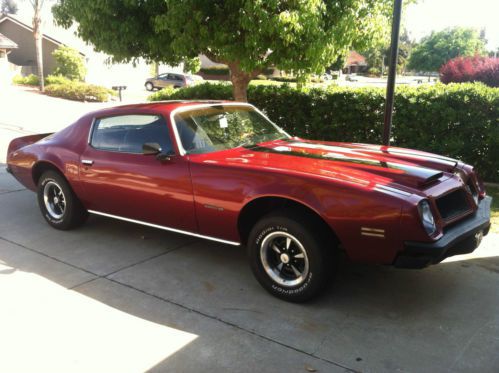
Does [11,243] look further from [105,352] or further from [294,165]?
[294,165]

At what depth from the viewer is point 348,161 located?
4.13 meters

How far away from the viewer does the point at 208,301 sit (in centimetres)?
388

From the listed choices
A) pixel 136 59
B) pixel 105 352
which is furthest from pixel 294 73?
pixel 105 352

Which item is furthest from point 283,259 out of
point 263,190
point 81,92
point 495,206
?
point 81,92

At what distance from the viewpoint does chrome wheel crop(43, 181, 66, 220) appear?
18.4ft

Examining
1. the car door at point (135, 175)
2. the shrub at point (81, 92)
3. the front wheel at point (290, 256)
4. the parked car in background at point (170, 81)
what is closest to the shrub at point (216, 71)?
the parked car in background at point (170, 81)

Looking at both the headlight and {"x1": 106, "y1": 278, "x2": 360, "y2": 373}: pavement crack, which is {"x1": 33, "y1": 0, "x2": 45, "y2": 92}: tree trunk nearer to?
{"x1": 106, "y1": 278, "x2": 360, "y2": 373}: pavement crack

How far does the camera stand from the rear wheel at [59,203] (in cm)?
542

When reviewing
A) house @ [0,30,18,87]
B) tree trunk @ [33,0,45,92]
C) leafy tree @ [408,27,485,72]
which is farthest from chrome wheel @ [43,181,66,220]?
leafy tree @ [408,27,485,72]

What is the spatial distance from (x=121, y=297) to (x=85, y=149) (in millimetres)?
1950

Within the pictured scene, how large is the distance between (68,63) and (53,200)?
30579mm

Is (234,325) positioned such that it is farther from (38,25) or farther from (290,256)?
(38,25)

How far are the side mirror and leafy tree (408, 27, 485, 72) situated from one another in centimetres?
7951

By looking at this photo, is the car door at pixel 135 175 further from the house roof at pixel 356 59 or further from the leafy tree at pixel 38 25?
the house roof at pixel 356 59
